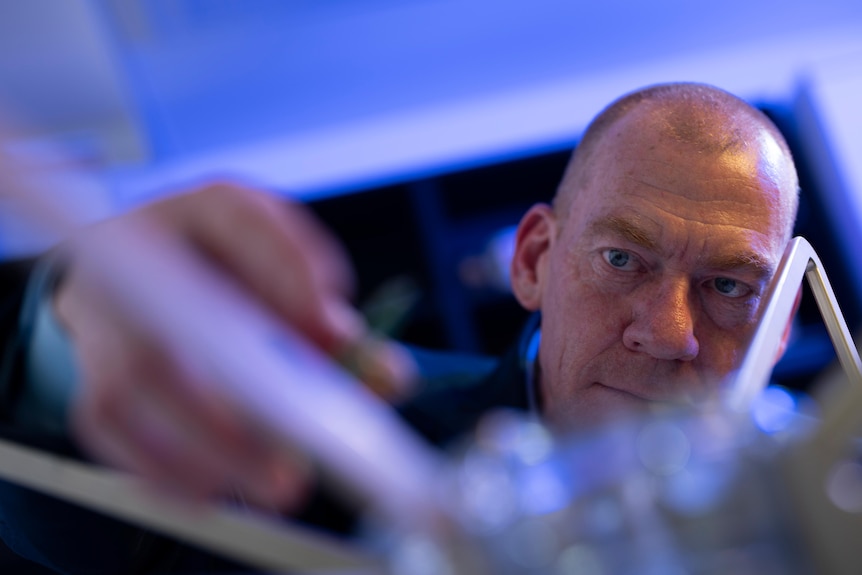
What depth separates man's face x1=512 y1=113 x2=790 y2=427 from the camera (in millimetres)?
644

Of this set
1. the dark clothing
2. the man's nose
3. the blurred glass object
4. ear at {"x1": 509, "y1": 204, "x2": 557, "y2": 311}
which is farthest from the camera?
ear at {"x1": 509, "y1": 204, "x2": 557, "y2": 311}

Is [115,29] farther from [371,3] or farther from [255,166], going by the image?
[371,3]

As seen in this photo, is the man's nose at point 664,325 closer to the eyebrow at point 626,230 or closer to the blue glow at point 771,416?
the eyebrow at point 626,230

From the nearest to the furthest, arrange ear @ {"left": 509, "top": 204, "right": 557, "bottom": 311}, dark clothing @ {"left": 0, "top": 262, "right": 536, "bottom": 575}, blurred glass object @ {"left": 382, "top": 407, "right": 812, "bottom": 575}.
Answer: blurred glass object @ {"left": 382, "top": 407, "right": 812, "bottom": 575}
dark clothing @ {"left": 0, "top": 262, "right": 536, "bottom": 575}
ear @ {"left": 509, "top": 204, "right": 557, "bottom": 311}

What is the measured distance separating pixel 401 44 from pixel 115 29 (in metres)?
0.63

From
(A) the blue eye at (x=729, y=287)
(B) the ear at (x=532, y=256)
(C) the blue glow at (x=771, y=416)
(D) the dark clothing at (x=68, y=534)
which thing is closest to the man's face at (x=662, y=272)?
(A) the blue eye at (x=729, y=287)

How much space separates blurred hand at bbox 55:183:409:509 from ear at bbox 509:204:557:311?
59 cm

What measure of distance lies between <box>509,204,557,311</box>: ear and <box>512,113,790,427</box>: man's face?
111 millimetres

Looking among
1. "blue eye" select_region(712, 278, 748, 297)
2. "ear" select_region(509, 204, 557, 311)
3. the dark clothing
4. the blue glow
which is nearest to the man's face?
"blue eye" select_region(712, 278, 748, 297)

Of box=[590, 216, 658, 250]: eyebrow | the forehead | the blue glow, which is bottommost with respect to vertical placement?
box=[590, 216, 658, 250]: eyebrow

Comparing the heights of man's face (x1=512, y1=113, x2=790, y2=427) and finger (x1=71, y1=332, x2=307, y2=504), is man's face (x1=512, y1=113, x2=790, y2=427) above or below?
below

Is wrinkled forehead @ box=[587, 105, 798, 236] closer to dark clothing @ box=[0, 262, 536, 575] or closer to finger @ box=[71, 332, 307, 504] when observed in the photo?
dark clothing @ box=[0, 262, 536, 575]

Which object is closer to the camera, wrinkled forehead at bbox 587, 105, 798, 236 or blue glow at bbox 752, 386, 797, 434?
blue glow at bbox 752, 386, 797, 434

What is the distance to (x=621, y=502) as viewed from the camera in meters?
0.20
